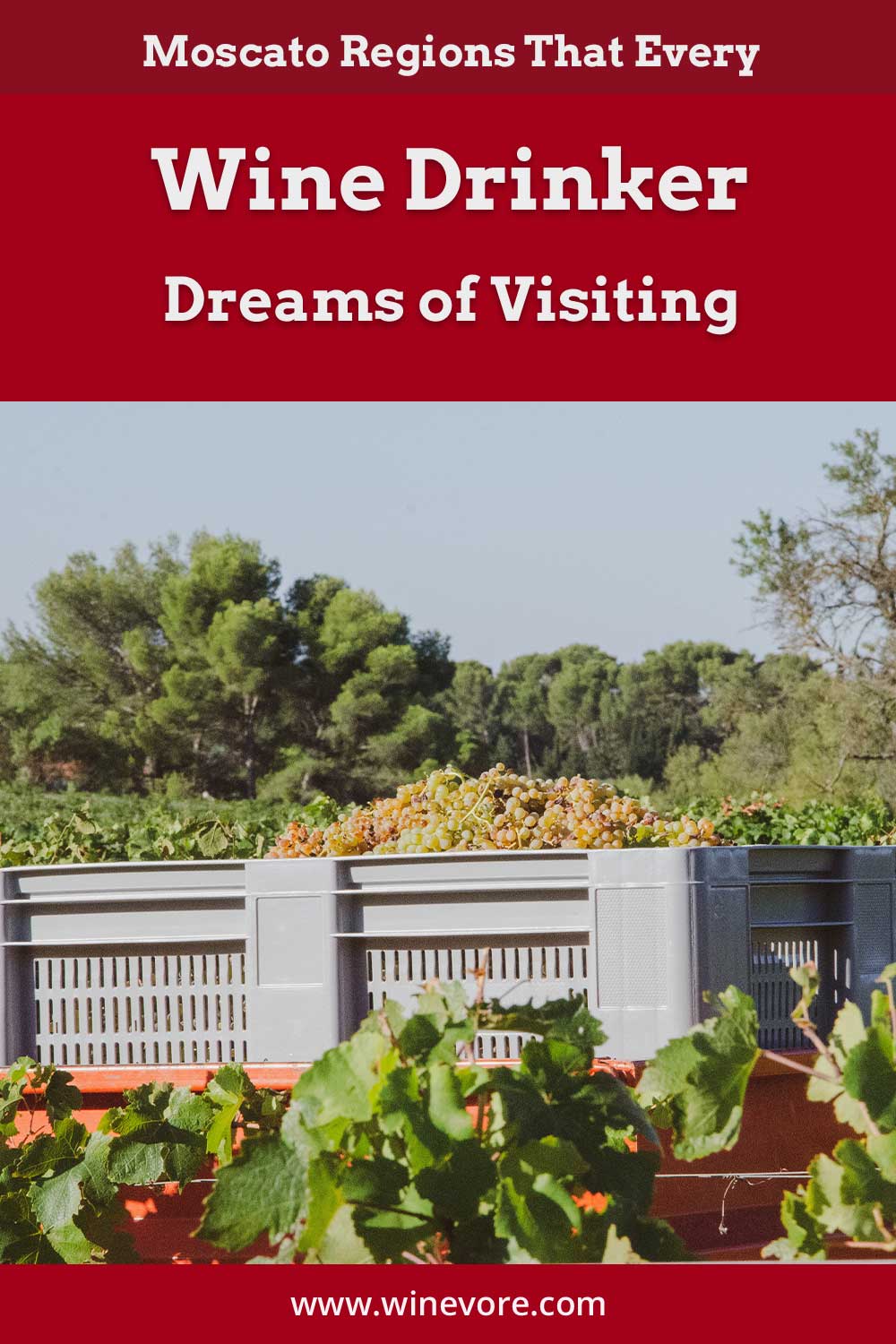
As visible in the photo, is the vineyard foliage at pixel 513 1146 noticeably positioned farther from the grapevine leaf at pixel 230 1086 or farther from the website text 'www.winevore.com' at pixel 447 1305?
the grapevine leaf at pixel 230 1086

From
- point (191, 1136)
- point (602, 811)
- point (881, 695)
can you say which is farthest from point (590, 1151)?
point (881, 695)

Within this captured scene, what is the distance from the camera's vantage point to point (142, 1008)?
3.38 metres

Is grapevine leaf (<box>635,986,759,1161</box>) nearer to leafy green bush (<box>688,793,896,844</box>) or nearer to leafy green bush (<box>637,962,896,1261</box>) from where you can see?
leafy green bush (<box>637,962,896,1261</box>)

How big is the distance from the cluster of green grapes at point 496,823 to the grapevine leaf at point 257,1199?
83.0 inches

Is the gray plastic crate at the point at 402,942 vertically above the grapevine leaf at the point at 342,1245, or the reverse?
the gray plastic crate at the point at 402,942

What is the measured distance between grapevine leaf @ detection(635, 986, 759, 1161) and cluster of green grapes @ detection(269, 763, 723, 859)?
1975 mm

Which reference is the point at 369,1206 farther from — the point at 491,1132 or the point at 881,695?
the point at 881,695

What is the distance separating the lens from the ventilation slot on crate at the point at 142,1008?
323 cm

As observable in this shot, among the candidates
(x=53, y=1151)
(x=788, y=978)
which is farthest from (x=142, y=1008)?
(x=788, y=978)

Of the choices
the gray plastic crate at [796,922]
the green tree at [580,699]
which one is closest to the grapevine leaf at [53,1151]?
the gray plastic crate at [796,922]

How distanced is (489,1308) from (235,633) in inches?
1929

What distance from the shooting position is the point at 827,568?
2966 centimetres

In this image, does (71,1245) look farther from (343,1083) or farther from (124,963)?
(343,1083)

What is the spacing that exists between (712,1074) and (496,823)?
7.23 ft
